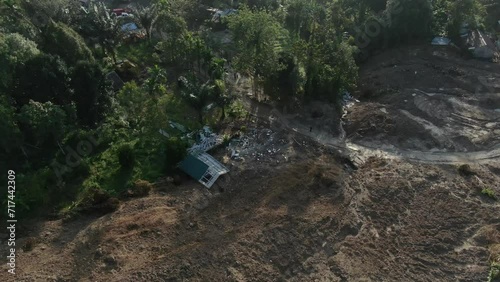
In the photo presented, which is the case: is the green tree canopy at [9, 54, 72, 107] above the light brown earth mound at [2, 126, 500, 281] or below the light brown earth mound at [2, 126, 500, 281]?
above

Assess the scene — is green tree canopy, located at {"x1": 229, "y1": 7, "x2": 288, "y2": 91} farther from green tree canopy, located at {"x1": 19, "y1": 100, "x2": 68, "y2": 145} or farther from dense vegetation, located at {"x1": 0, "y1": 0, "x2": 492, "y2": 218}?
green tree canopy, located at {"x1": 19, "y1": 100, "x2": 68, "y2": 145}

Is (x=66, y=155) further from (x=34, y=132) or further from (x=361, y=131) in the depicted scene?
(x=361, y=131)

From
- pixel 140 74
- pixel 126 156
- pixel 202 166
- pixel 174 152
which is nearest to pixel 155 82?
pixel 140 74

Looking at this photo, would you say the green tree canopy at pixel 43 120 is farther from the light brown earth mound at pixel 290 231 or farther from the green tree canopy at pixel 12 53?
the light brown earth mound at pixel 290 231

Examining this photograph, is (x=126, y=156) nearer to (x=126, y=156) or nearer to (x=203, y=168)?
(x=126, y=156)

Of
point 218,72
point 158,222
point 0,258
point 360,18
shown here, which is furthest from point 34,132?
point 360,18

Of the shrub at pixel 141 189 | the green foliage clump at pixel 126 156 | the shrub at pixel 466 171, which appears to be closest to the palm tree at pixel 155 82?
the green foliage clump at pixel 126 156
